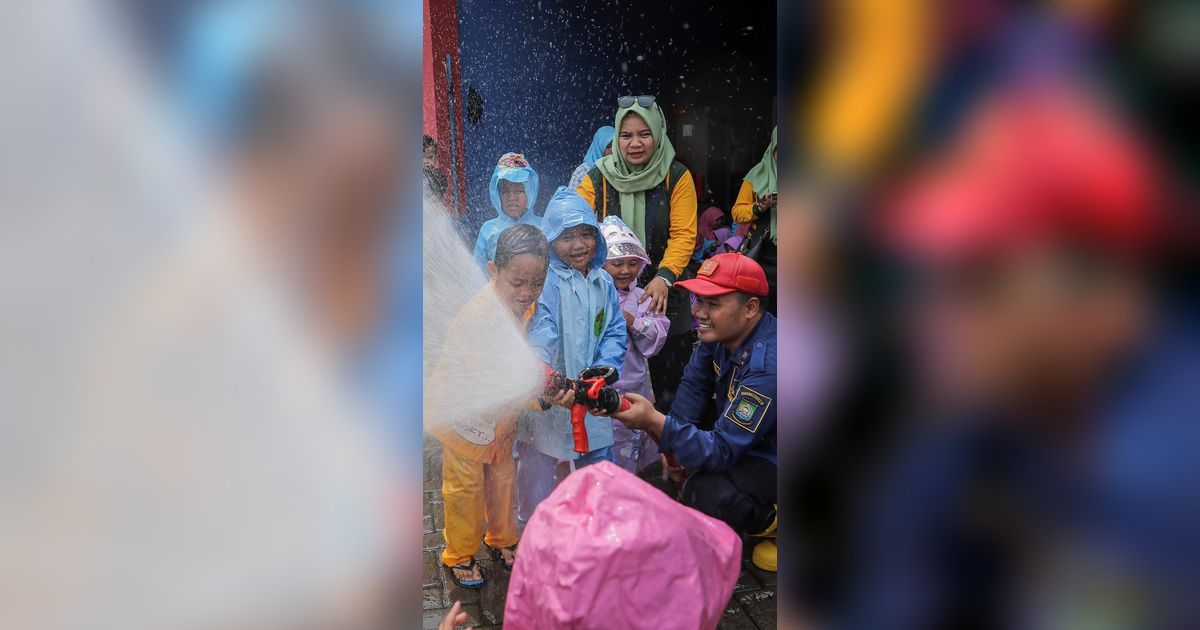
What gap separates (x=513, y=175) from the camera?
122cm

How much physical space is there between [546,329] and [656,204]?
0.91 feet

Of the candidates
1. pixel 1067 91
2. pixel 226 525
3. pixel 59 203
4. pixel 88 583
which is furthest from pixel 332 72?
pixel 1067 91

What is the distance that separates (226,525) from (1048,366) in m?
0.94

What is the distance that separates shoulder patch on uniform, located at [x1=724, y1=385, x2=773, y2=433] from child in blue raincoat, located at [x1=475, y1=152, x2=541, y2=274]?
0.43 meters

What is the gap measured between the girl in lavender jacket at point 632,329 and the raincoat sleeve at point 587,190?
0.15 feet

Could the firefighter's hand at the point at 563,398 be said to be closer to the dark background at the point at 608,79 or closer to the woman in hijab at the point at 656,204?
the woman in hijab at the point at 656,204

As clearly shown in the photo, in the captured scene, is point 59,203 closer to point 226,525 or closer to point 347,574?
point 226,525

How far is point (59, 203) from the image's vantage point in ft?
2.71

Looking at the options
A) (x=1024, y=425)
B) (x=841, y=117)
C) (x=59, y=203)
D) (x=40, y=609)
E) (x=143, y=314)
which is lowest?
(x=40, y=609)

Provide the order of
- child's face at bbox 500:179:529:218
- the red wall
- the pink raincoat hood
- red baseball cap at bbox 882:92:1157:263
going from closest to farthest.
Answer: red baseball cap at bbox 882:92:1157:263 → the pink raincoat hood → the red wall → child's face at bbox 500:179:529:218

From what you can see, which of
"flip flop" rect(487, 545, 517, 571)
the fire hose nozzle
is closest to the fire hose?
the fire hose nozzle

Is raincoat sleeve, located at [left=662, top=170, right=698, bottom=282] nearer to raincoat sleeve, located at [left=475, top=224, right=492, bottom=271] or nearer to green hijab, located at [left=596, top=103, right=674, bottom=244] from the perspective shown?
green hijab, located at [left=596, top=103, right=674, bottom=244]

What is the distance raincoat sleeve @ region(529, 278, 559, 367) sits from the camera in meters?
1.28

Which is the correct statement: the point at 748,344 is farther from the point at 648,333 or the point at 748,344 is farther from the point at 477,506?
the point at 477,506
